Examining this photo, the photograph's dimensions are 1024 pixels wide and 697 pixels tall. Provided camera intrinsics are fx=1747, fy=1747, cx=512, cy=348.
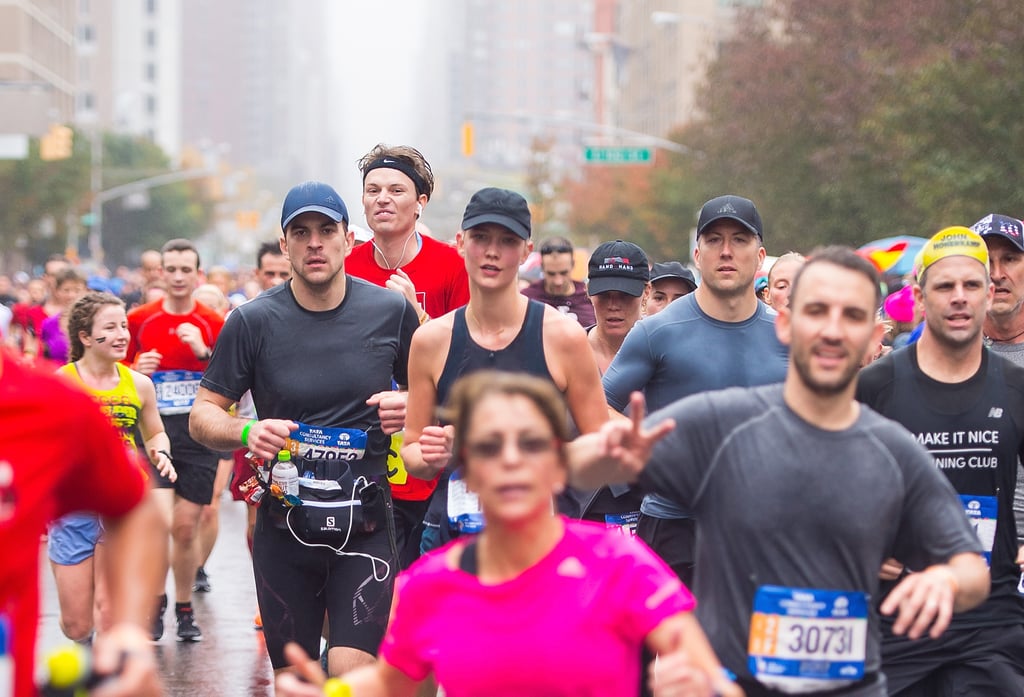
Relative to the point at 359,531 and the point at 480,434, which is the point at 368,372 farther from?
the point at 480,434

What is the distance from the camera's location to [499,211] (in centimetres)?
648

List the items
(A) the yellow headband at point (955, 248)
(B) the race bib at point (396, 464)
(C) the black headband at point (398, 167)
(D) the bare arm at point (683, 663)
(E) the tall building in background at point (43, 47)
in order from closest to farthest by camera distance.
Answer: (D) the bare arm at point (683, 663) < (A) the yellow headband at point (955, 248) < (B) the race bib at point (396, 464) < (C) the black headband at point (398, 167) < (E) the tall building in background at point (43, 47)

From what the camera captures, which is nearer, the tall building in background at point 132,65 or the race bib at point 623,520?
the race bib at point 623,520

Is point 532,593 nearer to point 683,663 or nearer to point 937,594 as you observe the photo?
point 683,663

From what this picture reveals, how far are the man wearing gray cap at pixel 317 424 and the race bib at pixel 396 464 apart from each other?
327 millimetres

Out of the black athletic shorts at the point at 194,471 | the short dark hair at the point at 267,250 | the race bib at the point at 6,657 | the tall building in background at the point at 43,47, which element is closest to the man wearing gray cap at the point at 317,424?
the race bib at the point at 6,657

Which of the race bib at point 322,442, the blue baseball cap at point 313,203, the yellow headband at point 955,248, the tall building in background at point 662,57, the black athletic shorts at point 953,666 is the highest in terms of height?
the tall building in background at point 662,57

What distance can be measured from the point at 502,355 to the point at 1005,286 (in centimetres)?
227

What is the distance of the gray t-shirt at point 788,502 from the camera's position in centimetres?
436

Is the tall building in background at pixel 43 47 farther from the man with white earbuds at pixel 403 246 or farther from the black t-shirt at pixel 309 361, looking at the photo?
the black t-shirt at pixel 309 361

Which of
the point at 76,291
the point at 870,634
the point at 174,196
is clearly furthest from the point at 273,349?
the point at 174,196

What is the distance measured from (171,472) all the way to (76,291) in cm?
740

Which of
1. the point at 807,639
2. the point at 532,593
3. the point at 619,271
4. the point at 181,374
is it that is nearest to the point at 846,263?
the point at 807,639

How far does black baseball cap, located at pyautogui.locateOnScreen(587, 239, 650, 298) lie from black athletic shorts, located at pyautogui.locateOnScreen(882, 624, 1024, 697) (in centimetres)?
319
